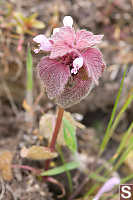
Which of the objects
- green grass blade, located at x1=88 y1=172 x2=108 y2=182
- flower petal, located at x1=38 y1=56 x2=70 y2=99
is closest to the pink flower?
flower petal, located at x1=38 y1=56 x2=70 y2=99

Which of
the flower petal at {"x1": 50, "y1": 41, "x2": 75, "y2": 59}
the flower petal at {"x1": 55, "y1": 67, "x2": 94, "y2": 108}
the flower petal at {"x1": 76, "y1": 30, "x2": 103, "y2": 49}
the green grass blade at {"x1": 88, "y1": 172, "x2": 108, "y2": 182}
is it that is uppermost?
the flower petal at {"x1": 76, "y1": 30, "x2": 103, "y2": 49}

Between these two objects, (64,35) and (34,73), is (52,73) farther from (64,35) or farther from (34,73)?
(34,73)

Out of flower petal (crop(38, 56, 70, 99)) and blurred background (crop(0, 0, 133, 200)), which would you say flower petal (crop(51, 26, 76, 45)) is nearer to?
flower petal (crop(38, 56, 70, 99))

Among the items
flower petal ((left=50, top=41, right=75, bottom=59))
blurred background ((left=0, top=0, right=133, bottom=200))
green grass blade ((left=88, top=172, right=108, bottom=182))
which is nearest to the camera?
flower petal ((left=50, top=41, right=75, bottom=59))

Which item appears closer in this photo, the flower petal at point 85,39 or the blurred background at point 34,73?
the flower petal at point 85,39

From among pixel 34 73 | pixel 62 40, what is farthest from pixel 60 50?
pixel 34 73

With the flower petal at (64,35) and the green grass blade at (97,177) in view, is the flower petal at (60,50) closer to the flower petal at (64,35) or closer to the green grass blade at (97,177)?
the flower petal at (64,35)

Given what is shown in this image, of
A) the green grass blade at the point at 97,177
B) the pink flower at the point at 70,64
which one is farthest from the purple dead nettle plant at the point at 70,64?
the green grass blade at the point at 97,177
